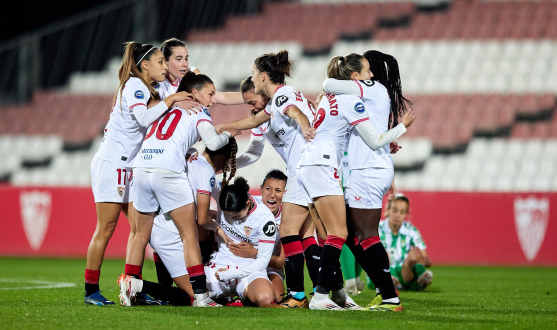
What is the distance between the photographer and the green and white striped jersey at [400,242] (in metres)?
7.68

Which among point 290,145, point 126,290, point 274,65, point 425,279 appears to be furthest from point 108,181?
point 425,279

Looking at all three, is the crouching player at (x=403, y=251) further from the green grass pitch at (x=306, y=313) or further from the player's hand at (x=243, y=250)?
the player's hand at (x=243, y=250)

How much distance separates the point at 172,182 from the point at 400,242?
3.60 metres

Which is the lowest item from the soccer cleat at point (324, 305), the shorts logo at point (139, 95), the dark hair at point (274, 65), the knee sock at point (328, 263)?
the soccer cleat at point (324, 305)

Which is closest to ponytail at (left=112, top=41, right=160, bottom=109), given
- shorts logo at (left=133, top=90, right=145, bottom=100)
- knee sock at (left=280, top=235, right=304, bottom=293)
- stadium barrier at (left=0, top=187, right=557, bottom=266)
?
shorts logo at (left=133, top=90, right=145, bottom=100)

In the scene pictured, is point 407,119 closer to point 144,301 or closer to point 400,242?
point 144,301

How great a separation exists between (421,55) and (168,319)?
1378cm

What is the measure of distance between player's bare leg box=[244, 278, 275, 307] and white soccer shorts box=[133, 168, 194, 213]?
870 mm

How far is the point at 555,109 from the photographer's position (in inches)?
573

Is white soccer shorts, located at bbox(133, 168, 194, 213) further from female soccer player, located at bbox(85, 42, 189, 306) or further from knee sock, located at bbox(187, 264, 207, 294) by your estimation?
knee sock, located at bbox(187, 264, 207, 294)

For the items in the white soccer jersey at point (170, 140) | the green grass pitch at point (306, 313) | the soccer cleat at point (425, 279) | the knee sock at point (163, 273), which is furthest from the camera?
the soccer cleat at point (425, 279)

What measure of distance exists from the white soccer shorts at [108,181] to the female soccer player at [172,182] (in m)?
0.28

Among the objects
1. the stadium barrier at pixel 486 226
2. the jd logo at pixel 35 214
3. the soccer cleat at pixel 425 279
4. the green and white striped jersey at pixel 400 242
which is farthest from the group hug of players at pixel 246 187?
the jd logo at pixel 35 214

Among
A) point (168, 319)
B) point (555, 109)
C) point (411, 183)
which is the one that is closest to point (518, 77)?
point (555, 109)
